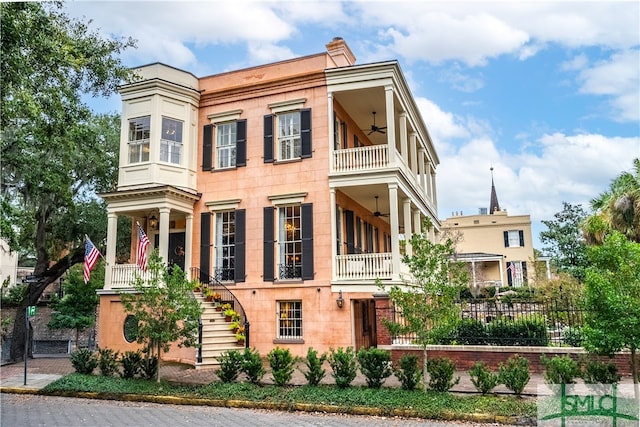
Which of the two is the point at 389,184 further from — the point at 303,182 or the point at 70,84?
the point at 70,84

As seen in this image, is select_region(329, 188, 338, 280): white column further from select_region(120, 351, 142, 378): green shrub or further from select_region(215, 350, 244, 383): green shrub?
select_region(120, 351, 142, 378): green shrub

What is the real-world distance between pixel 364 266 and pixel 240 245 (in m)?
4.46

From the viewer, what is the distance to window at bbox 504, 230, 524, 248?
4712cm

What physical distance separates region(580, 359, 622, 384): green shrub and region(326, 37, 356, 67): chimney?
41.8ft

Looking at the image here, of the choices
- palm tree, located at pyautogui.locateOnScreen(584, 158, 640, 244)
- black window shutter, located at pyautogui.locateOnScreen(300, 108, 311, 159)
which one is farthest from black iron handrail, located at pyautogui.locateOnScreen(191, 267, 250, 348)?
palm tree, located at pyautogui.locateOnScreen(584, 158, 640, 244)

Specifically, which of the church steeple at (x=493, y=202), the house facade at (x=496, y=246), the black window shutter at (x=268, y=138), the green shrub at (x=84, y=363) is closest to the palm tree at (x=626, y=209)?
the black window shutter at (x=268, y=138)

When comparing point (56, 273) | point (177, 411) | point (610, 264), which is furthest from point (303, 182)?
point (56, 273)

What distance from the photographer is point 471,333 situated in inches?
511

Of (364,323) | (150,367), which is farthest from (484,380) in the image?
(150,367)

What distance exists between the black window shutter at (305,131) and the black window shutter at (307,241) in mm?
1801

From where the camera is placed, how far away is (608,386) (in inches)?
342

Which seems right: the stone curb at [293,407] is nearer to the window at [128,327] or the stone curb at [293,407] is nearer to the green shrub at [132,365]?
the green shrub at [132,365]

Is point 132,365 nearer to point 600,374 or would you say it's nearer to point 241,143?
point 241,143

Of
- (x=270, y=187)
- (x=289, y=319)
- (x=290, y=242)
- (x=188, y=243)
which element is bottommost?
(x=289, y=319)
